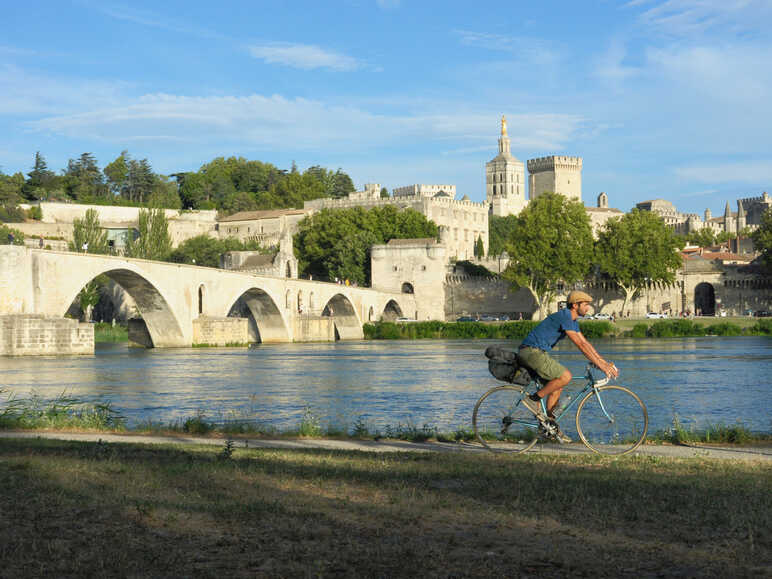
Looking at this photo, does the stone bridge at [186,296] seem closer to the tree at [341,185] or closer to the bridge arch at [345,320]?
the bridge arch at [345,320]

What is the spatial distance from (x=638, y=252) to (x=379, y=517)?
2798 inches

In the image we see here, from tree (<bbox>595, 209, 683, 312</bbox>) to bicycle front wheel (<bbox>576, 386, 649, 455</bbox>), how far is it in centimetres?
6590

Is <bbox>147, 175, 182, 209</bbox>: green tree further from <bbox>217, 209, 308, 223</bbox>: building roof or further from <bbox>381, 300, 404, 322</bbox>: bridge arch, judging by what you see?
<bbox>381, 300, 404, 322</bbox>: bridge arch

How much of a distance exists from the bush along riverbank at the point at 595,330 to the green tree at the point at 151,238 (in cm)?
2085

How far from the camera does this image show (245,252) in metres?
84.0

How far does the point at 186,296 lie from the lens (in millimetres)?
50688

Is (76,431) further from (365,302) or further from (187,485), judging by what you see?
(365,302)

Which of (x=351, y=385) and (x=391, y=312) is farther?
(x=391, y=312)

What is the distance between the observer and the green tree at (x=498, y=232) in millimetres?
116000

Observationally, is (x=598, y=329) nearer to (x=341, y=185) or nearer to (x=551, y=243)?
(x=551, y=243)

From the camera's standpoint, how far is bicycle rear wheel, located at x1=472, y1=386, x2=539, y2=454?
30.4 feet

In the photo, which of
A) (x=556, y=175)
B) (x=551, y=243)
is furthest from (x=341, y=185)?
(x=551, y=243)

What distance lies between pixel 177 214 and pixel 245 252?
2114cm

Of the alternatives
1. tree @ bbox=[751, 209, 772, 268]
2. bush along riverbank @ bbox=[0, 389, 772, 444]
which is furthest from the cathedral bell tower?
bush along riverbank @ bbox=[0, 389, 772, 444]
